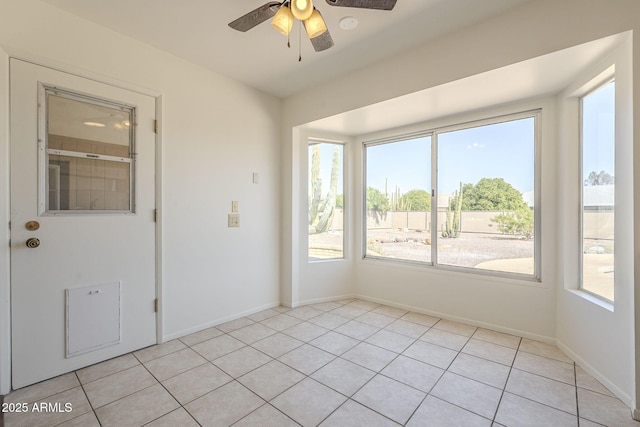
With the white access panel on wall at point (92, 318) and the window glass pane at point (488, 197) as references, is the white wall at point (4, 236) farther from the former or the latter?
the window glass pane at point (488, 197)

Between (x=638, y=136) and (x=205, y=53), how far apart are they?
130 inches

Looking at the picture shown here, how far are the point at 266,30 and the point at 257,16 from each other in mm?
522

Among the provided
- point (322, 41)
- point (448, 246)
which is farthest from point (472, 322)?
point (322, 41)

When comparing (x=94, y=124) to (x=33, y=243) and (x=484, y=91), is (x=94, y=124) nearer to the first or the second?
(x=33, y=243)

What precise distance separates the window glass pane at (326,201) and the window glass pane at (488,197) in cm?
132

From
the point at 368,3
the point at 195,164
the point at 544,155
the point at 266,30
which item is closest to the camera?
the point at 368,3

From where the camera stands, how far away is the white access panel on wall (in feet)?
6.73

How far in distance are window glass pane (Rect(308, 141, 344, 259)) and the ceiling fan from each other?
6.43 feet

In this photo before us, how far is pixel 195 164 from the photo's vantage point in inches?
109

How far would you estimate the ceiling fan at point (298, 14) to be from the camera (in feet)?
5.27

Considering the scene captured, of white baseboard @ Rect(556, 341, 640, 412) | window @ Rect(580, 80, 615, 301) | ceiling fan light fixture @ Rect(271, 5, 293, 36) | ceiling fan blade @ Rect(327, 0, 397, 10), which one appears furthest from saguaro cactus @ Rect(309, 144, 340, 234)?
white baseboard @ Rect(556, 341, 640, 412)

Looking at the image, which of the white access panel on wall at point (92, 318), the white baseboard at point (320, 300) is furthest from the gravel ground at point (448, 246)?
the white access panel on wall at point (92, 318)

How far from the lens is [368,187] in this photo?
12.8ft

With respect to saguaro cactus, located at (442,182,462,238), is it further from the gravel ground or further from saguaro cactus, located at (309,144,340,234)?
saguaro cactus, located at (309,144,340,234)
